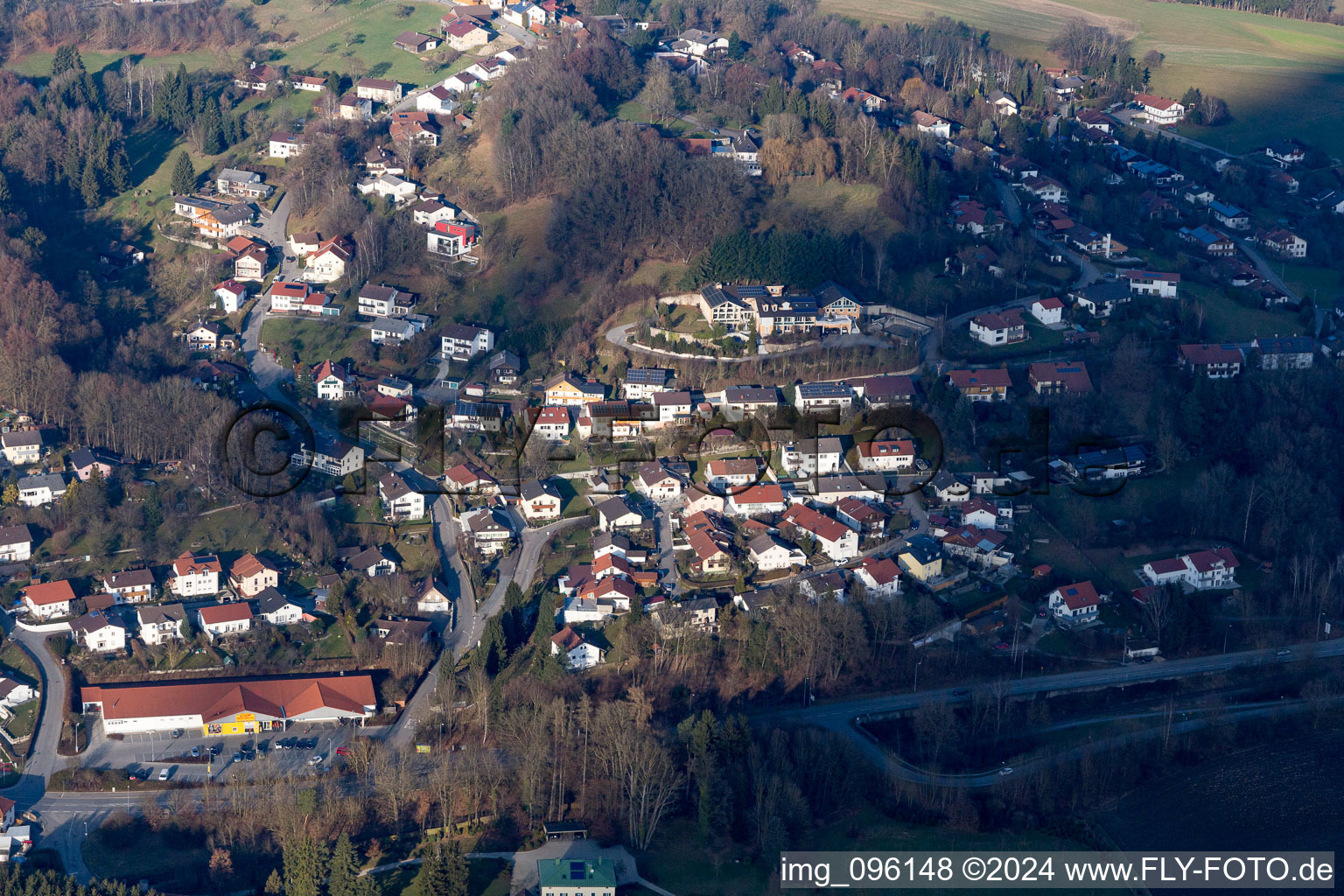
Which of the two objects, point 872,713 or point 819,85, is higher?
point 819,85

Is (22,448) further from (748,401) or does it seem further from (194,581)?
(748,401)

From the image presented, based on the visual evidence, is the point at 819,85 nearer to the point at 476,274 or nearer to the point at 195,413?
the point at 476,274

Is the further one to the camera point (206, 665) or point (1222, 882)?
point (206, 665)

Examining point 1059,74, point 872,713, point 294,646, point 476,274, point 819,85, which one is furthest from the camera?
point 1059,74

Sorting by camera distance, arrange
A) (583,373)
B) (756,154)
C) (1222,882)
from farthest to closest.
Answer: (756,154)
(583,373)
(1222,882)

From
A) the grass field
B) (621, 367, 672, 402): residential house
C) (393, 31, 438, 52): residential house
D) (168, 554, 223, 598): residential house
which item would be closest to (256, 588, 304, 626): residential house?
(168, 554, 223, 598): residential house

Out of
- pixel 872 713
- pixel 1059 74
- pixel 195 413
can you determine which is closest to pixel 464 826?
pixel 872 713
